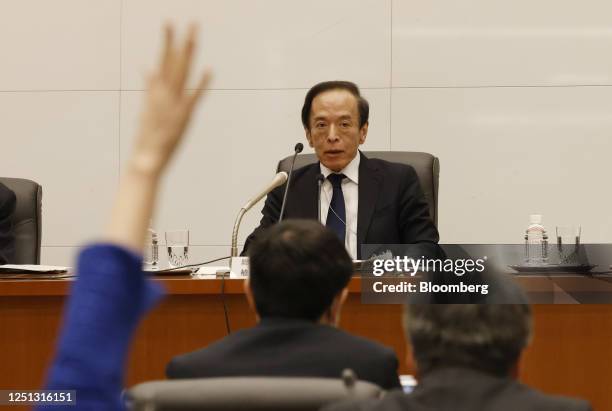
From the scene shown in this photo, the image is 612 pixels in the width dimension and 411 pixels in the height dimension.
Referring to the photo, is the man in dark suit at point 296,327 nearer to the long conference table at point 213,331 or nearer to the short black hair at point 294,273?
the short black hair at point 294,273

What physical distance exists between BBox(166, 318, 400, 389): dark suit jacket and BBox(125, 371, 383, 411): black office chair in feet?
0.98

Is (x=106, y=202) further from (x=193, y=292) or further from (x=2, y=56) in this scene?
(x=193, y=292)

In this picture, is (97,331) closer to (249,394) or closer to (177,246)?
(249,394)

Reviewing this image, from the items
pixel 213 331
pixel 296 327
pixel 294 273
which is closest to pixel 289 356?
pixel 296 327

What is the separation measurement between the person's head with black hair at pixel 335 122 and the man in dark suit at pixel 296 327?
2448 millimetres

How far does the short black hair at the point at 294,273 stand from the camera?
1688 mm

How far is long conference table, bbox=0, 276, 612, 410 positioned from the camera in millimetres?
3068

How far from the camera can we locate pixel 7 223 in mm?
4180

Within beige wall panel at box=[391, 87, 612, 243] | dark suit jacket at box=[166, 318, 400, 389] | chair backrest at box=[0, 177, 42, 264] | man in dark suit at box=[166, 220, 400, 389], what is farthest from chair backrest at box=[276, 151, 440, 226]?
dark suit jacket at box=[166, 318, 400, 389]

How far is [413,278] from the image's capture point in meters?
3.22

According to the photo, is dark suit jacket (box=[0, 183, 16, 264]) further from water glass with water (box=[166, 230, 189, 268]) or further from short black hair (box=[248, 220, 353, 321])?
short black hair (box=[248, 220, 353, 321])

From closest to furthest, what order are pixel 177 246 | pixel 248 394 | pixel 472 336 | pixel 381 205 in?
1. pixel 248 394
2. pixel 472 336
3. pixel 177 246
4. pixel 381 205

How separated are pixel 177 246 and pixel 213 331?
2.77 ft

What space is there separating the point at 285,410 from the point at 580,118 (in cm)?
450
